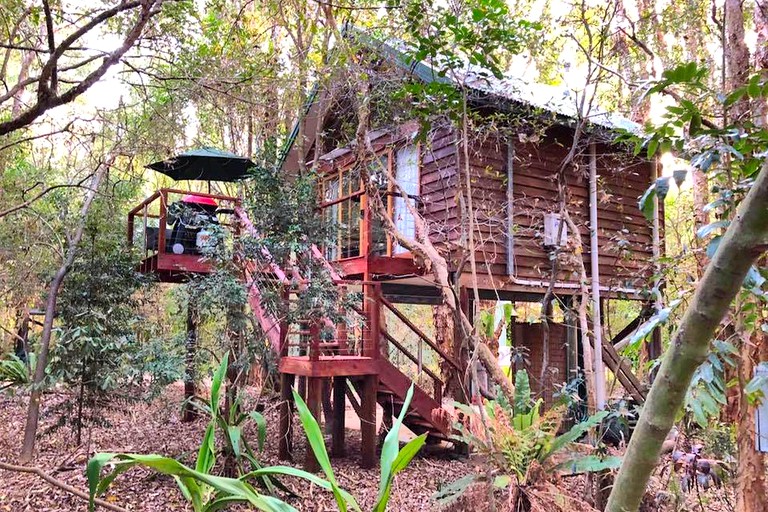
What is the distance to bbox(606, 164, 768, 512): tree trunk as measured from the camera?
33.4 inches

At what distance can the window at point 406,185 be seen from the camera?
8.34 meters

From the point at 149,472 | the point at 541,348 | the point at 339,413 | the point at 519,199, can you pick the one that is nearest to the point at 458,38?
the point at 519,199

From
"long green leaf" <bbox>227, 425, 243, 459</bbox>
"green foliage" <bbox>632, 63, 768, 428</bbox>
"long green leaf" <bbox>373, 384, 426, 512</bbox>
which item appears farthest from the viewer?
"long green leaf" <bbox>227, 425, 243, 459</bbox>

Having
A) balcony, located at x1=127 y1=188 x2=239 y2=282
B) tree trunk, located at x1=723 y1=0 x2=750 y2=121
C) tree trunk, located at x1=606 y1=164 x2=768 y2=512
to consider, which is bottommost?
tree trunk, located at x1=606 y1=164 x2=768 y2=512

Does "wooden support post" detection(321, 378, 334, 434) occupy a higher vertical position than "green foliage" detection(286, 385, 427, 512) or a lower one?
lower

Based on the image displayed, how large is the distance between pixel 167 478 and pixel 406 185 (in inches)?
214

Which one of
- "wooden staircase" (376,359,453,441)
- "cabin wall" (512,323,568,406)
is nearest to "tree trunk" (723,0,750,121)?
"wooden staircase" (376,359,453,441)

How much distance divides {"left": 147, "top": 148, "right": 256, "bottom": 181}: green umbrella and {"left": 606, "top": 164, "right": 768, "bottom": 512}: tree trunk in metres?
6.75

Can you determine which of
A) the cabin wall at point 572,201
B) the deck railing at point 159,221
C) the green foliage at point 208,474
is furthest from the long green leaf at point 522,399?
the deck railing at point 159,221

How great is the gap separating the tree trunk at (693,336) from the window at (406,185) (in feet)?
23.6

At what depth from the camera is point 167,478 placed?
539 centimetres

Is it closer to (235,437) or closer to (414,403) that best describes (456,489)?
(235,437)

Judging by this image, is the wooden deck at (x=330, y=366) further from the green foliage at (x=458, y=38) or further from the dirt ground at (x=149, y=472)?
the green foliage at (x=458, y=38)

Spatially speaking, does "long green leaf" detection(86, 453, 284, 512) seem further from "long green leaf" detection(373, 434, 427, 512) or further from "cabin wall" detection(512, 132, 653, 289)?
"cabin wall" detection(512, 132, 653, 289)
